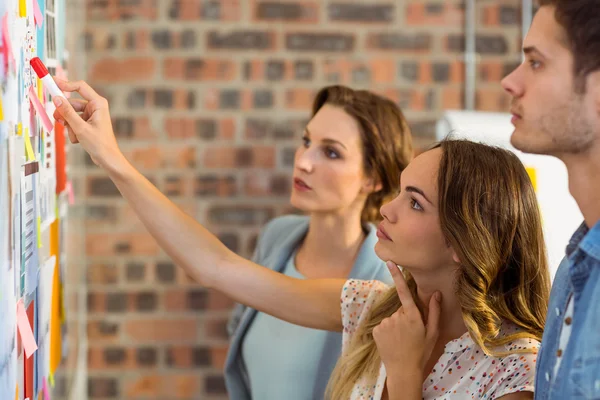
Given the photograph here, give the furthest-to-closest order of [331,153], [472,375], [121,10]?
1. [121,10]
2. [331,153]
3. [472,375]

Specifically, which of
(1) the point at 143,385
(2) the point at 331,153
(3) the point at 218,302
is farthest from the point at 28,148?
(1) the point at 143,385

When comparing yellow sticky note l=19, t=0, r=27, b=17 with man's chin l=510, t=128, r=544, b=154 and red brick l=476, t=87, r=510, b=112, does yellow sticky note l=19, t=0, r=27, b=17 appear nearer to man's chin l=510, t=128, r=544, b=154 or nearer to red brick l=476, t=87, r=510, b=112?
man's chin l=510, t=128, r=544, b=154

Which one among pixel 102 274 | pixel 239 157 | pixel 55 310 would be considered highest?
pixel 239 157

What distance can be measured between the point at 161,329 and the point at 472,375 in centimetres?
135

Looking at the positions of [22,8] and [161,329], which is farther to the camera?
[161,329]

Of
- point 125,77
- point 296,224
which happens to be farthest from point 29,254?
point 125,77

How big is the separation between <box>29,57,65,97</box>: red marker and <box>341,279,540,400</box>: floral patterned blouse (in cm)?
76

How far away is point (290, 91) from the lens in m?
2.38

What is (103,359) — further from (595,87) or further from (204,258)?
(595,87)

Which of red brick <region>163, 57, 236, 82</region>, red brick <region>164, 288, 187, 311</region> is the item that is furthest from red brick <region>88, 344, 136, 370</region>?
red brick <region>163, 57, 236, 82</region>

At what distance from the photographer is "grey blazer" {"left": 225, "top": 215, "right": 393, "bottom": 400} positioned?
6.01ft

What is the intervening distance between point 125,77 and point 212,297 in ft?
2.47

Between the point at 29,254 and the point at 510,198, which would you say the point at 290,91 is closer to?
the point at 510,198

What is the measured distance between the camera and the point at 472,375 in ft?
4.28
